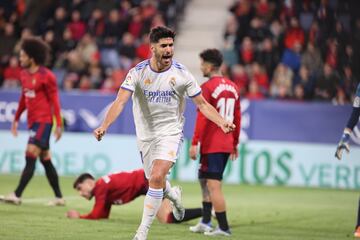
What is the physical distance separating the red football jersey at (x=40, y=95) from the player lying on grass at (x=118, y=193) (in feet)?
5.79

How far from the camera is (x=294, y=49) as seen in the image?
20.8m

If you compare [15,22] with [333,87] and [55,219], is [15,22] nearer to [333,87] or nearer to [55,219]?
[333,87]

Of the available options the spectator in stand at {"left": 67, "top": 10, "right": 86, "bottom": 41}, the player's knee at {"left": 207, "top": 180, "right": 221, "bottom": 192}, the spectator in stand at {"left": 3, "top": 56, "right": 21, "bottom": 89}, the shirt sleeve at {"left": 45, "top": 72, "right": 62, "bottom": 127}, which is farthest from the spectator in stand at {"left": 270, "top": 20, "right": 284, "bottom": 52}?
the player's knee at {"left": 207, "top": 180, "right": 221, "bottom": 192}

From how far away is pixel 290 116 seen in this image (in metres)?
18.5

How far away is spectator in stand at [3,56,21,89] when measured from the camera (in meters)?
21.8

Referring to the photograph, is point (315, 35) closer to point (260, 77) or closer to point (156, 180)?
point (260, 77)

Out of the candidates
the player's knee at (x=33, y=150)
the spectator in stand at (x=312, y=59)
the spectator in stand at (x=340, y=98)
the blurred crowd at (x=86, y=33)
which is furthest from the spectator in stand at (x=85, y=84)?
the player's knee at (x=33, y=150)

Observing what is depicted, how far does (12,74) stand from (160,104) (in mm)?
13104

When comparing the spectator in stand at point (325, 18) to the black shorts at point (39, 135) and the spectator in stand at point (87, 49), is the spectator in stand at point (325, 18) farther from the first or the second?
the black shorts at point (39, 135)

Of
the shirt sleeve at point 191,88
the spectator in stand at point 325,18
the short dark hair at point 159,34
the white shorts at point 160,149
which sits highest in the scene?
the spectator in stand at point 325,18

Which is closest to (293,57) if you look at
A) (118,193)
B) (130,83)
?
(118,193)

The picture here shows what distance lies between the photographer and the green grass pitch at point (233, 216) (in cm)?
1045

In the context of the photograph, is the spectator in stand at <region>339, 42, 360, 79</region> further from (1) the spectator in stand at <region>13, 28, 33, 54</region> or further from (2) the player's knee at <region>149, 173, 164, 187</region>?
(2) the player's knee at <region>149, 173, 164, 187</region>

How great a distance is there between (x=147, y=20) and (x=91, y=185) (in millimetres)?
11859
